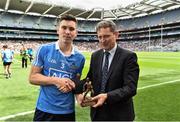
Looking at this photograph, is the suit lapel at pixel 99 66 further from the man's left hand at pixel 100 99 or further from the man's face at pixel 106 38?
the man's left hand at pixel 100 99

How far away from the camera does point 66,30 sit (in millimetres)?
3990

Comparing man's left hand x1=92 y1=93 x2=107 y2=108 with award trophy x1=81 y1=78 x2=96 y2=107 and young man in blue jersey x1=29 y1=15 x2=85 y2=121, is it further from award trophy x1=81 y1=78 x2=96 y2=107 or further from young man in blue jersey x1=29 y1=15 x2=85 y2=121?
young man in blue jersey x1=29 y1=15 x2=85 y2=121

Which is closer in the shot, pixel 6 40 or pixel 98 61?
pixel 98 61

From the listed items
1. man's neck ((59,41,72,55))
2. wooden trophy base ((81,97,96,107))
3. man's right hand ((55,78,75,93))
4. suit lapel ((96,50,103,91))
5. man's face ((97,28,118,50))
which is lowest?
wooden trophy base ((81,97,96,107))

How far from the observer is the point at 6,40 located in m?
102

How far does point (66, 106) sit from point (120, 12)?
358 ft

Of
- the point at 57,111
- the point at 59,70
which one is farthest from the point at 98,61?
the point at 57,111

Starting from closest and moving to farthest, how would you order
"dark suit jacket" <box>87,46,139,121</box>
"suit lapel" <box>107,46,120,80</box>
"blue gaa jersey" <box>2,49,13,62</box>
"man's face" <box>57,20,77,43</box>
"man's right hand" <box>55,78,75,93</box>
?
"dark suit jacket" <box>87,46,139,121</box>, "suit lapel" <box>107,46,120,80</box>, "man's right hand" <box>55,78,75,93</box>, "man's face" <box>57,20,77,43</box>, "blue gaa jersey" <box>2,49,13,62</box>

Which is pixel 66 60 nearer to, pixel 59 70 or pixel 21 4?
pixel 59 70

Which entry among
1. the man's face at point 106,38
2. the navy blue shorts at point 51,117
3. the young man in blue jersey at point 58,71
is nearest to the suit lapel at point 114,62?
the man's face at point 106,38

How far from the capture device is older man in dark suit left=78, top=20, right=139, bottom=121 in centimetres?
365

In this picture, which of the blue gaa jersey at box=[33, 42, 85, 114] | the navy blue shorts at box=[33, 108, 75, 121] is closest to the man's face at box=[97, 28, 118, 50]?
the blue gaa jersey at box=[33, 42, 85, 114]

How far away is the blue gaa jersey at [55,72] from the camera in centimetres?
404

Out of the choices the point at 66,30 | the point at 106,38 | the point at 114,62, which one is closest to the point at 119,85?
the point at 114,62
